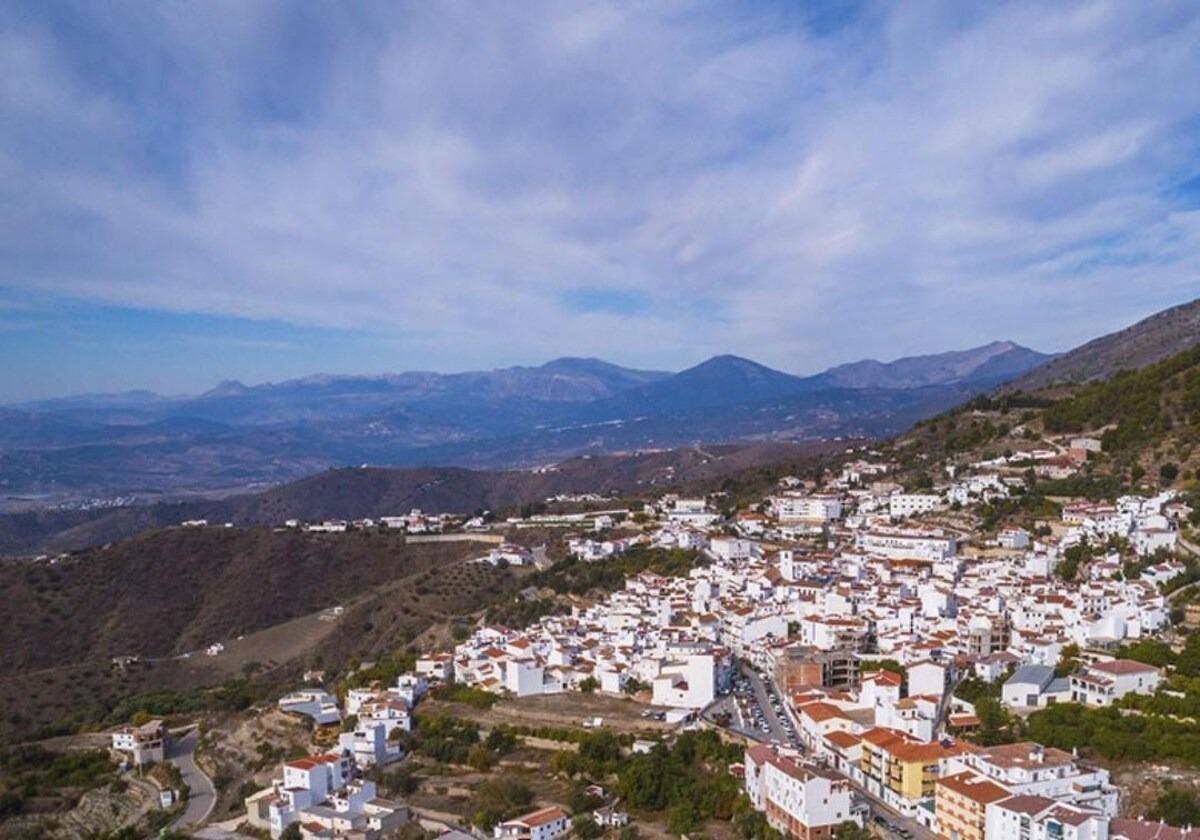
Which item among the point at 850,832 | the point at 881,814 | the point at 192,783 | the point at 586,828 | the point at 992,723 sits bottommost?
the point at 192,783

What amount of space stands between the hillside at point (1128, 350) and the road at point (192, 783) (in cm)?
5177

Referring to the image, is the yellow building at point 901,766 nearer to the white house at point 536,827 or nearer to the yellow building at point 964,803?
the yellow building at point 964,803

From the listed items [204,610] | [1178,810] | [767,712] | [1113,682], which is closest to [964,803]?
[1178,810]

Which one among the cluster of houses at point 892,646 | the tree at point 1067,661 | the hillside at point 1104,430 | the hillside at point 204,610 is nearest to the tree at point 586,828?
the cluster of houses at point 892,646

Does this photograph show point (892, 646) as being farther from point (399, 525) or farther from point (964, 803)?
point (399, 525)

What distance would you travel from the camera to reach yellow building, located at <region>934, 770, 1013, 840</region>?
14.1 meters

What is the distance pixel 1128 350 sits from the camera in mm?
73625

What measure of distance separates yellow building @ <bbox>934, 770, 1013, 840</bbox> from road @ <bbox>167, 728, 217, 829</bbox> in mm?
15041

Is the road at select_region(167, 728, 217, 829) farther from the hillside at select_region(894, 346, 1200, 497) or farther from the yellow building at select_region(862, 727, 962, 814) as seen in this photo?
the hillside at select_region(894, 346, 1200, 497)

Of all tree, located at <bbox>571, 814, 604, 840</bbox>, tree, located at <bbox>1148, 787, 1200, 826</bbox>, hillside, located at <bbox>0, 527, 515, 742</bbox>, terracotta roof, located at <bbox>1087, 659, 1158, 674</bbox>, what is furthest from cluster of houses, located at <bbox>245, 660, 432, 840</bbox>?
terracotta roof, located at <bbox>1087, 659, 1158, 674</bbox>

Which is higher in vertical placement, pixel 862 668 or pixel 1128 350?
pixel 1128 350

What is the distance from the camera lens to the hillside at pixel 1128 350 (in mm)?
65438

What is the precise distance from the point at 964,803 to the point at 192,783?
18.0m

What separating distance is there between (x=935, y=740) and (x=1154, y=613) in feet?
24.4
